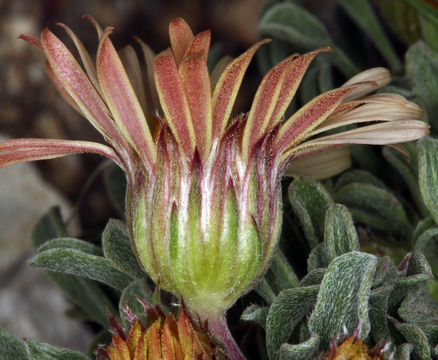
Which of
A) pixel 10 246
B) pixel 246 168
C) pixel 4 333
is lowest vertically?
pixel 10 246

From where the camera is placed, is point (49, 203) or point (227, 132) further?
point (49, 203)

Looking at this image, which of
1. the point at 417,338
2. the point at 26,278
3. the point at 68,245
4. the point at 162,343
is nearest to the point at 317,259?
the point at 417,338

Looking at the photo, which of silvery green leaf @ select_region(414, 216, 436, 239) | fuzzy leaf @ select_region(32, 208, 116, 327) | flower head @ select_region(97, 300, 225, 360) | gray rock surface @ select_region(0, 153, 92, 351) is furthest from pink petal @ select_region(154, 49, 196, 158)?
gray rock surface @ select_region(0, 153, 92, 351)

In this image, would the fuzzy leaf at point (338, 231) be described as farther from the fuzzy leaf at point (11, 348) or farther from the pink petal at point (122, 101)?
the fuzzy leaf at point (11, 348)

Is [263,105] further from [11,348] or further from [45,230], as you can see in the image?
[45,230]

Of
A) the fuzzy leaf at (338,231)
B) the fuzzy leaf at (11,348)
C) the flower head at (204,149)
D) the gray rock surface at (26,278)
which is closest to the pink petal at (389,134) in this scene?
the flower head at (204,149)

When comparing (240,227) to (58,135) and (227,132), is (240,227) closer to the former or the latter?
(227,132)

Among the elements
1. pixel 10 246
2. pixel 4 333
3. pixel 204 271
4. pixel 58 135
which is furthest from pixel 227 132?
pixel 58 135

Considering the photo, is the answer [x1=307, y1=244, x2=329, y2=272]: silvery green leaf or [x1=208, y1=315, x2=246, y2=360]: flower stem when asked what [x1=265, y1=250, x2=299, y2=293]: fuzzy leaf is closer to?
[x1=307, y1=244, x2=329, y2=272]: silvery green leaf
